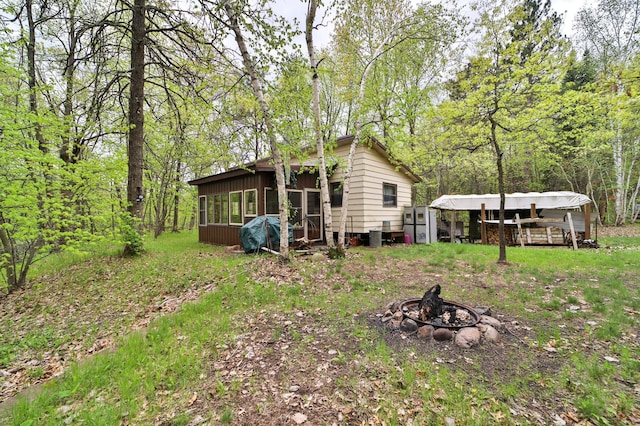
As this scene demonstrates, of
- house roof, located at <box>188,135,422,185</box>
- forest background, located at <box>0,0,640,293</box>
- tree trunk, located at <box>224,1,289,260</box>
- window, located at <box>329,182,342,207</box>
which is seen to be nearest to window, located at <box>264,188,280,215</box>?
house roof, located at <box>188,135,422,185</box>

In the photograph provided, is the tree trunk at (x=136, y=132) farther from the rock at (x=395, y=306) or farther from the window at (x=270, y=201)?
the rock at (x=395, y=306)

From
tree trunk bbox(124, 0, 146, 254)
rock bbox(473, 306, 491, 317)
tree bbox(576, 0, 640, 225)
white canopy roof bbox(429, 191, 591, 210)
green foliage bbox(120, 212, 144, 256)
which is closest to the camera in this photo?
rock bbox(473, 306, 491, 317)

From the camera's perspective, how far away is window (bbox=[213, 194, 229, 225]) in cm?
1066

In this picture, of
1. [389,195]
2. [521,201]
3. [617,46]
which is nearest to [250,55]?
[389,195]

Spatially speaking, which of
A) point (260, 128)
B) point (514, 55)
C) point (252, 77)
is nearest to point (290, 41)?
point (252, 77)

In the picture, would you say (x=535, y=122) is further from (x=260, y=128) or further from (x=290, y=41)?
(x=260, y=128)

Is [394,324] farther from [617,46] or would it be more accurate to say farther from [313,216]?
[617,46]

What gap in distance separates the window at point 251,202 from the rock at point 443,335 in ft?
23.9

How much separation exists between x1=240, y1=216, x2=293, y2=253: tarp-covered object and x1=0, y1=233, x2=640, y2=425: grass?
235 centimetres

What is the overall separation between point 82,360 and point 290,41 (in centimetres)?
621

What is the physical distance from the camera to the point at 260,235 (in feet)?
26.4

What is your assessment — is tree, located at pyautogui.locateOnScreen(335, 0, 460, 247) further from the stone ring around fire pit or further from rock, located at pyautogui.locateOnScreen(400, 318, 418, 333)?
rock, located at pyautogui.locateOnScreen(400, 318, 418, 333)

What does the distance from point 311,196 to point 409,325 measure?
7599mm

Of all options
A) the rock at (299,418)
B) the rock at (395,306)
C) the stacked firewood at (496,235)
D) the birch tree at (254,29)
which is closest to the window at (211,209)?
the birch tree at (254,29)
